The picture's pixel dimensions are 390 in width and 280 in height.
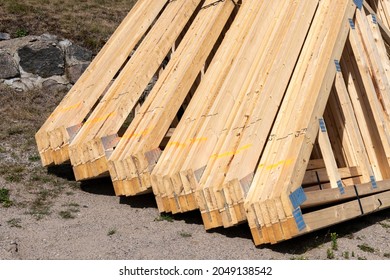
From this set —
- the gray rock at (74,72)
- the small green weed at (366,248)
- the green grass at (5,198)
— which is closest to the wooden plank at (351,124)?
the small green weed at (366,248)

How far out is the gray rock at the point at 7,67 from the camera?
1277 centimetres

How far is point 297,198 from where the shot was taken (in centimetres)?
603

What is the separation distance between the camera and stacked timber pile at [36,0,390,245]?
6.38 m

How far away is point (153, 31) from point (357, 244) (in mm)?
4419

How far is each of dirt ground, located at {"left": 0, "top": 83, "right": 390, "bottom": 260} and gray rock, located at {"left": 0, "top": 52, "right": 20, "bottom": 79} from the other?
12.3 ft

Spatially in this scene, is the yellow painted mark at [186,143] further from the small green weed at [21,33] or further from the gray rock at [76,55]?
the small green weed at [21,33]

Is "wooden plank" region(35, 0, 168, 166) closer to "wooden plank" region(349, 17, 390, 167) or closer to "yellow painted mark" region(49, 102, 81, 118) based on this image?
"yellow painted mark" region(49, 102, 81, 118)

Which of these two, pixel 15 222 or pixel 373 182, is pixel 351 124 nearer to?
pixel 373 182

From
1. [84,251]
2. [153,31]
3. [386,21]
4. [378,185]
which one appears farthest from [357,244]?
[153,31]

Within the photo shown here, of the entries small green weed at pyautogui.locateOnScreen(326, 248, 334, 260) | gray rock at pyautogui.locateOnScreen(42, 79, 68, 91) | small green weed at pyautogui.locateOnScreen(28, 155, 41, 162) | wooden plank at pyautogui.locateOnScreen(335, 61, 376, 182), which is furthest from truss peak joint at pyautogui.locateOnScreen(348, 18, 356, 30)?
gray rock at pyautogui.locateOnScreen(42, 79, 68, 91)

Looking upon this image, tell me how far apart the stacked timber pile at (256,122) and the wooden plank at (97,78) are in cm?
3

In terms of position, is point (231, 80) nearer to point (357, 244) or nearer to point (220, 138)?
point (220, 138)

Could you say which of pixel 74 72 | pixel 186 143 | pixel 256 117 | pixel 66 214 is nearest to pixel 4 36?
pixel 74 72

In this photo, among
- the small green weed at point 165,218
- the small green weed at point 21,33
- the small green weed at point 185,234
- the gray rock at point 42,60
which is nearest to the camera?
the small green weed at point 185,234
